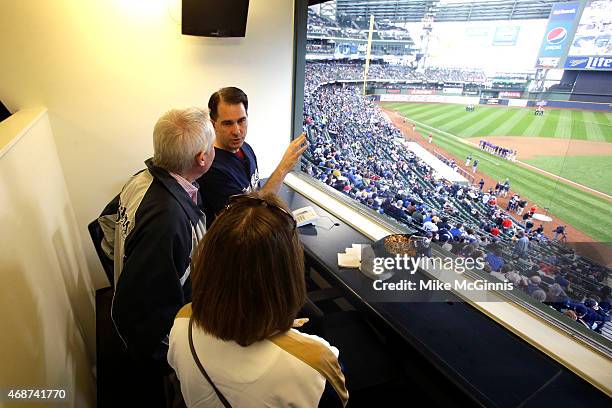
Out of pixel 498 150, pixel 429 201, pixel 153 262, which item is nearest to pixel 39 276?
pixel 153 262

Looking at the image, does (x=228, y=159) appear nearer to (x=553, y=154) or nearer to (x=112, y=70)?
(x=112, y=70)

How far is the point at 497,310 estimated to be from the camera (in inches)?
55.9

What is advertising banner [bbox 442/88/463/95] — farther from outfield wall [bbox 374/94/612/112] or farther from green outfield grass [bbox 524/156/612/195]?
green outfield grass [bbox 524/156/612/195]

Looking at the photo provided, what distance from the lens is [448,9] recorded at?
1.68m

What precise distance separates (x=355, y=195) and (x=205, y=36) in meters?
1.62

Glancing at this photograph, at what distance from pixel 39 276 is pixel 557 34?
236 centimetres

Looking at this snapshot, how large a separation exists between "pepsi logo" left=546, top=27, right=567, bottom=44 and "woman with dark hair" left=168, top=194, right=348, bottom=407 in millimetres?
1346

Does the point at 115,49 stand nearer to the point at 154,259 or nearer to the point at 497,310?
the point at 154,259

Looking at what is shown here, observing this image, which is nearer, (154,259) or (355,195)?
(154,259)

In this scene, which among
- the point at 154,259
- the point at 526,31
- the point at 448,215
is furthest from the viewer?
the point at 448,215

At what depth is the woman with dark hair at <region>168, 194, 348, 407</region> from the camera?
692 mm

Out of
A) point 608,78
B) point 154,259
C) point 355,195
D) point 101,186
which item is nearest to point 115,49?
point 101,186

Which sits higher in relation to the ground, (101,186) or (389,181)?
(389,181)

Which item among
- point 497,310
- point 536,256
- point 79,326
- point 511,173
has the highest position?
point 511,173
